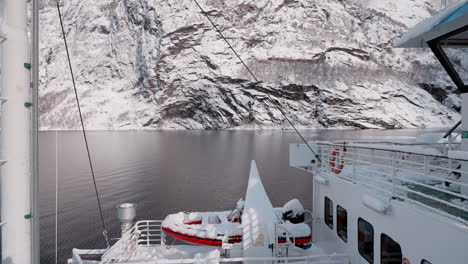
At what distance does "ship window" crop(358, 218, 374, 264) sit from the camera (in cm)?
627

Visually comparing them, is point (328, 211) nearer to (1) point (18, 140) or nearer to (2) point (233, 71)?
(1) point (18, 140)

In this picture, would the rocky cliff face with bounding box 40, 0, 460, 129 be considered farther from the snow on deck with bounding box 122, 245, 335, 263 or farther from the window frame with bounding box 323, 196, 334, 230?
the window frame with bounding box 323, 196, 334, 230

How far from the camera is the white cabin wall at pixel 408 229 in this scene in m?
3.89

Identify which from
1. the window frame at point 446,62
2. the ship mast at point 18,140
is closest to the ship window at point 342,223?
the window frame at point 446,62

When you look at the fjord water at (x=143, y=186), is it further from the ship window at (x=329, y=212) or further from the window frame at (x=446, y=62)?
the window frame at (x=446, y=62)

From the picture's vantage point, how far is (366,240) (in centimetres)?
646

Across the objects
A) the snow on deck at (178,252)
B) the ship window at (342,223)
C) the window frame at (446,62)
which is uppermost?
the window frame at (446,62)

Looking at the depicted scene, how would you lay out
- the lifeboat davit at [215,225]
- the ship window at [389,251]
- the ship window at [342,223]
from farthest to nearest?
the lifeboat davit at [215,225] → the ship window at [342,223] → the ship window at [389,251]

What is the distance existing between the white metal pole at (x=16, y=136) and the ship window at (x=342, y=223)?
726cm

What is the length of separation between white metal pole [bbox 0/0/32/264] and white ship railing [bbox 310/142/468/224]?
14.9 feet

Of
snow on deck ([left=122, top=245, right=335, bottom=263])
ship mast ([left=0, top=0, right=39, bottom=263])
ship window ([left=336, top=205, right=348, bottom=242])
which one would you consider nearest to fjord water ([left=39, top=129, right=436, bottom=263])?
snow on deck ([left=122, top=245, right=335, bottom=263])

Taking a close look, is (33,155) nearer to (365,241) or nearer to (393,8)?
(365,241)

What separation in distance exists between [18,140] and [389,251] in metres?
6.23

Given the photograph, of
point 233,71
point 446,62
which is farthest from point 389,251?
point 233,71
